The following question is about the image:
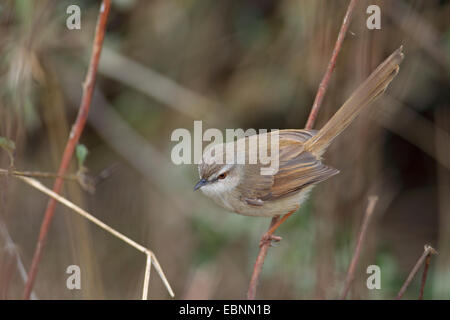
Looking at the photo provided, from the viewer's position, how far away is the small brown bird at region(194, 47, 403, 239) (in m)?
3.54

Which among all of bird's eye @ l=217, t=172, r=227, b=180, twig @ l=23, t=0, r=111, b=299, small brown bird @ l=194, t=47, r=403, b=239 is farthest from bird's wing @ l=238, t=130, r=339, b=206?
twig @ l=23, t=0, r=111, b=299

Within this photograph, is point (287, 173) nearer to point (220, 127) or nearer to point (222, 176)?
point (222, 176)

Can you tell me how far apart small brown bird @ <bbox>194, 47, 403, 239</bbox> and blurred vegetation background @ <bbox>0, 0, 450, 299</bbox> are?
0.15 meters

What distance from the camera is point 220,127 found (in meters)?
5.77

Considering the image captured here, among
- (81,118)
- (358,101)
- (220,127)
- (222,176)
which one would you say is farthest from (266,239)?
(220,127)

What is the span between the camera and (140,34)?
18.9ft

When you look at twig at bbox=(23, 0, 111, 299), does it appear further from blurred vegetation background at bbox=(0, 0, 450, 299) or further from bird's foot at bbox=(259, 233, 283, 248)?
bird's foot at bbox=(259, 233, 283, 248)

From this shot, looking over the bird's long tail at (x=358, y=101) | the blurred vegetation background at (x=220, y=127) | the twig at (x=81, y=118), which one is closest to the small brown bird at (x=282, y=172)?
the bird's long tail at (x=358, y=101)

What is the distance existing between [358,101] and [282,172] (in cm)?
75

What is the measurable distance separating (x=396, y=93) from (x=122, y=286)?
12.1 feet

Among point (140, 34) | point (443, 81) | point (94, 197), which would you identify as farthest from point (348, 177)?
point (94, 197)

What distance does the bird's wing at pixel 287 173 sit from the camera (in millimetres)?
3777
